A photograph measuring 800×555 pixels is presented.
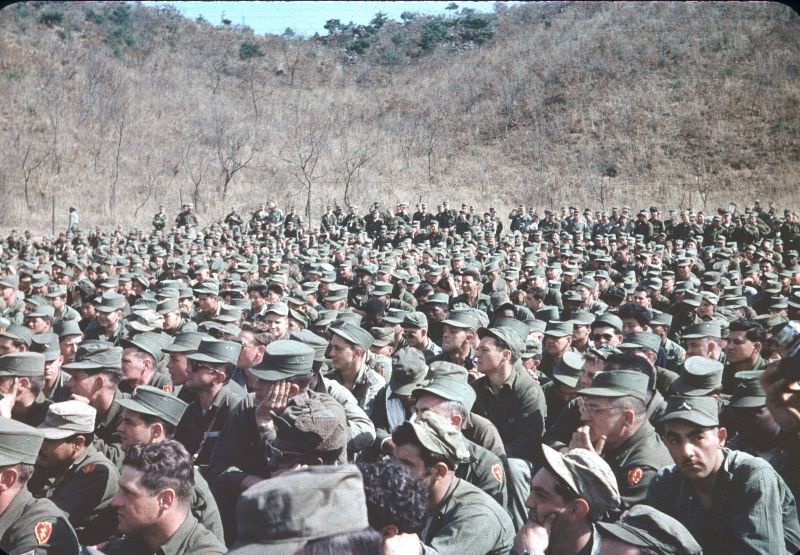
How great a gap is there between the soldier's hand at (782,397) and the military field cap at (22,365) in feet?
15.9

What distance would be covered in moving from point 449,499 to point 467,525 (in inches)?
6.2

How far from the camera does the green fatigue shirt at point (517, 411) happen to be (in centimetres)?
480

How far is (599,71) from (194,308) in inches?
1627

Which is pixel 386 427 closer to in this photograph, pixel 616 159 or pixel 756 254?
pixel 756 254

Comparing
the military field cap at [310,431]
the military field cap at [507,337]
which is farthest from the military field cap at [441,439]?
the military field cap at [507,337]

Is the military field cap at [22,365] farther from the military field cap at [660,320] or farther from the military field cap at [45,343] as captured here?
the military field cap at [660,320]

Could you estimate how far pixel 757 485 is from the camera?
315 cm

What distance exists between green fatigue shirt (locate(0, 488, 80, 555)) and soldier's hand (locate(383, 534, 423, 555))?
1586 mm

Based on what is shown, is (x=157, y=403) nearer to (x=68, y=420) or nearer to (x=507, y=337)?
(x=68, y=420)

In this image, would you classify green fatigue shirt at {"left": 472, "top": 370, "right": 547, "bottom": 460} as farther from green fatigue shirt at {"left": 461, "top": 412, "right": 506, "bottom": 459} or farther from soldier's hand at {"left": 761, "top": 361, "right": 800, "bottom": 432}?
soldier's hand at {"left": 761, "top": 361, "right": 800, "bottom": 432}

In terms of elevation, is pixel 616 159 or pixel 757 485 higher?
pixel 616 159

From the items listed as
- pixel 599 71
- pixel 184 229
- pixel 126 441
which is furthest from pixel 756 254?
pixel 599 71

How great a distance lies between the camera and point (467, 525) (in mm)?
3049

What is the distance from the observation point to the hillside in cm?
3597
